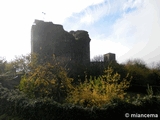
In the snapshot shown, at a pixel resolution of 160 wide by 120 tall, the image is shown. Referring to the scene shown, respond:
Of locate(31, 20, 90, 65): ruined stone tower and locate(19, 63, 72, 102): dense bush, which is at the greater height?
locate(31, 20, 90, 65): ruined stone tower

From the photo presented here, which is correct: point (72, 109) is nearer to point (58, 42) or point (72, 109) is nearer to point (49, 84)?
point (49, 84)

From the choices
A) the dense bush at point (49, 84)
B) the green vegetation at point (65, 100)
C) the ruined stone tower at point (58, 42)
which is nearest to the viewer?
the green vegetation at point (65, 100)

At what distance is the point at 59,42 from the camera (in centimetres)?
3222

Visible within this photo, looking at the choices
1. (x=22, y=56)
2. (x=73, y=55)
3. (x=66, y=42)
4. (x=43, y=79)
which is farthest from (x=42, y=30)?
(x=43, y=79)

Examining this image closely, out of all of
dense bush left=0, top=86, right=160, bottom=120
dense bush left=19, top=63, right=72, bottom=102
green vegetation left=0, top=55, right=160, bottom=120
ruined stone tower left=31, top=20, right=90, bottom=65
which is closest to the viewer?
dense bush left=0, top=86, right=160, bottom=120

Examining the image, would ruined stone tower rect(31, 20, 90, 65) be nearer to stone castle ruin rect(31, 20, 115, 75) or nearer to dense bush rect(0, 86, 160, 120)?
stone castle ruin rect(31, 20, 115, 75)

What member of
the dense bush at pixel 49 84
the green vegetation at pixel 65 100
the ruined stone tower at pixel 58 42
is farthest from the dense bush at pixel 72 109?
the ruined stone tower at pixel 58 42

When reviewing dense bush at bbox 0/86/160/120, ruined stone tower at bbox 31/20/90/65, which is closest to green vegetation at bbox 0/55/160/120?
dense bush at bbox 0/86/160/120

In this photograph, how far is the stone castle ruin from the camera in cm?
3091

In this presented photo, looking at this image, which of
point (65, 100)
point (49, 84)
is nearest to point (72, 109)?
point (65, 100)

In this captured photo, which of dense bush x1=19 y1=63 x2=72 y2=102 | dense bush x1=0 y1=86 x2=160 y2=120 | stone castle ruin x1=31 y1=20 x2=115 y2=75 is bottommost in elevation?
dense bush x1=0 y1=86 x2=160 y2=120

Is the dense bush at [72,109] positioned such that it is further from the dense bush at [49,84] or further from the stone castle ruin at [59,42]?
the stone castle ruin at [59,42]

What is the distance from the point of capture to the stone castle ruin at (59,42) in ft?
101

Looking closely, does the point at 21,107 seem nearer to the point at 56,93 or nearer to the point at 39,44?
the point at 56,93
